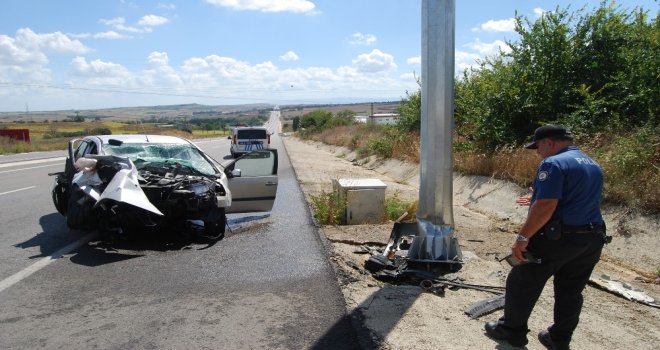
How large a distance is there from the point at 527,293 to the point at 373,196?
15.2 feet

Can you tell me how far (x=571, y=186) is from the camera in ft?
11.0

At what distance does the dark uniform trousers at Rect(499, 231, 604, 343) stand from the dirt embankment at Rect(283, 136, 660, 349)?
0.27m

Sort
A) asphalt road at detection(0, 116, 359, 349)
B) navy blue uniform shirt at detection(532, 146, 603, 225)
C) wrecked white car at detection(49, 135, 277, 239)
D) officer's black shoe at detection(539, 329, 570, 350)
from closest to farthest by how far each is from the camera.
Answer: navy blue uniform shirt at detection(532, 146, 603, 225) < officer's black shoe at detection(539, 329, 570, 350) < asphalt road at detection(0, 116, 359, 349) < wrecked white car at detection(49, 135, 277, 239)

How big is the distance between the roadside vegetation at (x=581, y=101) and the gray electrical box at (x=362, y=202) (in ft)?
11.5

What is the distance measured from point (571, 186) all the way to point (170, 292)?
367 cm

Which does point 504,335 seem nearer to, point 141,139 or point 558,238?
point 558,238

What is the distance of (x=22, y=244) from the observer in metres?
6.81

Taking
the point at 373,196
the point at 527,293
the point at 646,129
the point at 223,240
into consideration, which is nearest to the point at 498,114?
the point at 646,129

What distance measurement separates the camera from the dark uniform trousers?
3430 mm

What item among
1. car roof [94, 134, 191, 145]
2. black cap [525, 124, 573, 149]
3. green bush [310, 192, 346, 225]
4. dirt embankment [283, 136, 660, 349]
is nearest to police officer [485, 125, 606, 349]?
black cap [525, 124, 573, 149]

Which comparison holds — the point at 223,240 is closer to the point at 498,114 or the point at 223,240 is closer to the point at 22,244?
the point at 22,244

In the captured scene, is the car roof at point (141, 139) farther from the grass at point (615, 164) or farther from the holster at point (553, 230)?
the grass at point (615, 164)

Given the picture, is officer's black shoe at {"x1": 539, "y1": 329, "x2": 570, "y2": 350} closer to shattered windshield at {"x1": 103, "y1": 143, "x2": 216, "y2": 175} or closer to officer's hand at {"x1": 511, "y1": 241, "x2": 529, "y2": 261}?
officer's hand at {"x1": 511, "y1": 241, "x2": 529, "y2": 261}

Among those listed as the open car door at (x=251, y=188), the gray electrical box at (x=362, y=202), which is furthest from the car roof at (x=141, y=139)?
the gray electrical box at (x=362, y=202)
